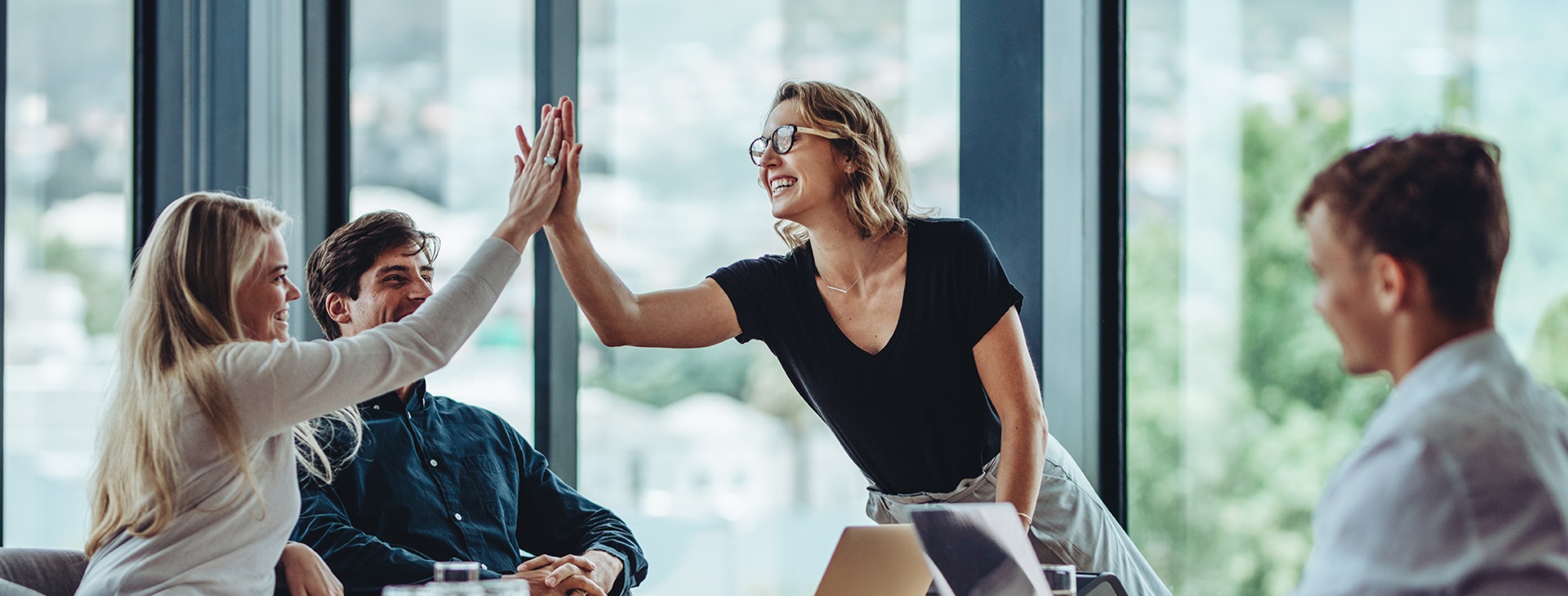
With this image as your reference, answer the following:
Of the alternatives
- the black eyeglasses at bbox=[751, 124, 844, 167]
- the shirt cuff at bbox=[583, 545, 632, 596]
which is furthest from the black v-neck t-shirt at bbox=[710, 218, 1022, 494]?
the shirt cuff at bbox=[583, 545, 632, 596]

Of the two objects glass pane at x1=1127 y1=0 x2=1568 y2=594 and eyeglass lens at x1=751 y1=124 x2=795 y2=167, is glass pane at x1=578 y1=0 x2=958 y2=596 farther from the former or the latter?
eyeglass lens at x1=751 y1=124 x2=795 y2=167

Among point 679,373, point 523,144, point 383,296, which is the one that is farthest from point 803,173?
point 679,373

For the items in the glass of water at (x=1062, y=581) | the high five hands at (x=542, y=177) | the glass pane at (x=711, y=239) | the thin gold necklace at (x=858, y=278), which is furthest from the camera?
the glass pane at (x=711, y=239)

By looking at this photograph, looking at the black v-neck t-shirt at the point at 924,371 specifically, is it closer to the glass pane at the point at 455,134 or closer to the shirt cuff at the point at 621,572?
the shirt cuff at the point at 621,572

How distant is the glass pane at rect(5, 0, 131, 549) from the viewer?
2.95m

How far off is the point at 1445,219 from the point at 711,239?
2.80m

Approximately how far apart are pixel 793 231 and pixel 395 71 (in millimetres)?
1331

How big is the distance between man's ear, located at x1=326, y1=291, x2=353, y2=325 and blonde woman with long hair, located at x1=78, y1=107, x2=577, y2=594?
39cm

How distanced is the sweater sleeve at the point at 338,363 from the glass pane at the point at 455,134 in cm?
121

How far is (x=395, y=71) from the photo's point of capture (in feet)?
10.3

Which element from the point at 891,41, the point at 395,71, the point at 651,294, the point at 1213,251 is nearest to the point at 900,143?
the point at 651,294

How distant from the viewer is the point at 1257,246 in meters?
2.49

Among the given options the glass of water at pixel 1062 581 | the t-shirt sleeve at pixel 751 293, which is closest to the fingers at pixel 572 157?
the t-shirt sleeve at pixel 751 293

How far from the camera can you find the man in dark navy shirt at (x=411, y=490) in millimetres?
1975
